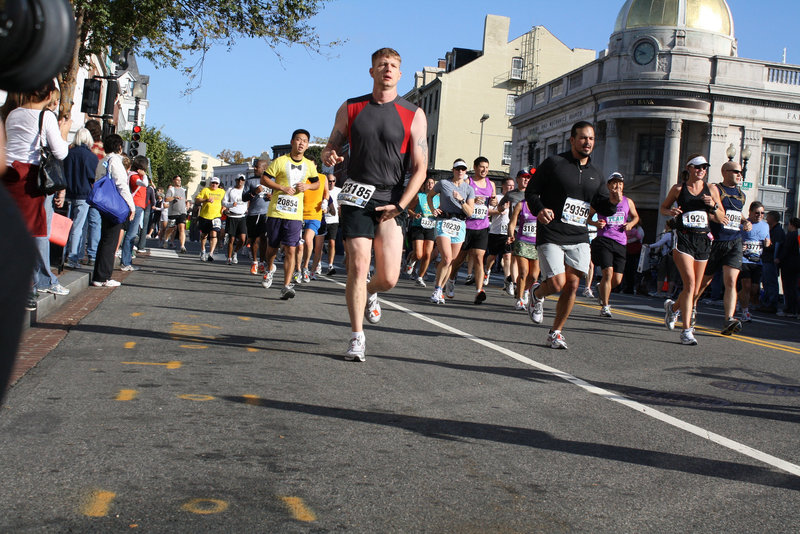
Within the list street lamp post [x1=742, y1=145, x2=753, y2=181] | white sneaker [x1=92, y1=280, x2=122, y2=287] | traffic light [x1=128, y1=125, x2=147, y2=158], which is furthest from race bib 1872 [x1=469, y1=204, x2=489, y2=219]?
street lamp post [x1=742, y1=145, x2=753, y2=181]

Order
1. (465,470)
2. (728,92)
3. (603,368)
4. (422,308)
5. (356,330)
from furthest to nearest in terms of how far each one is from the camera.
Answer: (728,92) < (422,308) < (603,368) < (356,330) < (465,470)

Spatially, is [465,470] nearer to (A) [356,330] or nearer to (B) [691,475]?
(B) [691,475]

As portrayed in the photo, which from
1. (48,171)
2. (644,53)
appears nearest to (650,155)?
(644,53)

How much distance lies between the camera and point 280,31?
829 inches

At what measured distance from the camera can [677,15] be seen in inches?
1857

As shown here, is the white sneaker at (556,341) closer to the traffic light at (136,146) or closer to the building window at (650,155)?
the traffic light at (136,146)

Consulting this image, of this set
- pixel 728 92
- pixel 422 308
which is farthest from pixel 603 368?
pixel 728 92

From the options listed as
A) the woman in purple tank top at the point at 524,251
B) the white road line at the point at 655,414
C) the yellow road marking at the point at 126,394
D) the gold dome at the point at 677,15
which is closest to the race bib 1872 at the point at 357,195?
the white road line at the point at 655,414

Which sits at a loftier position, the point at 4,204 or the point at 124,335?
the point at 4,204

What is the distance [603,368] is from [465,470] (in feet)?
12.6

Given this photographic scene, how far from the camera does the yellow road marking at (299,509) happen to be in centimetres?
323

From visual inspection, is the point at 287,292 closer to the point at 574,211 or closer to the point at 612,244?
the point at 574,211

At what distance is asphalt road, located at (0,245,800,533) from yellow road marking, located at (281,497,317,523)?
11mm

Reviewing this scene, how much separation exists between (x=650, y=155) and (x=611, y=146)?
242 cm
